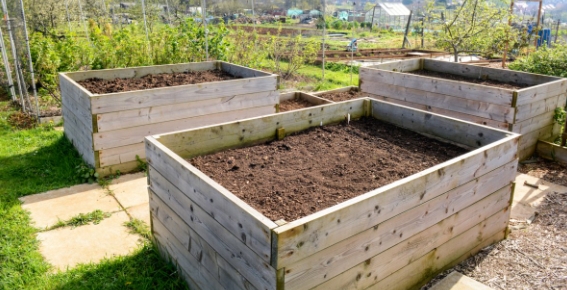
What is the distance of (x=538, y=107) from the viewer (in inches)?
214

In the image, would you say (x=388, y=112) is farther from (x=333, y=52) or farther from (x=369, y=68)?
(x=333, y=52)

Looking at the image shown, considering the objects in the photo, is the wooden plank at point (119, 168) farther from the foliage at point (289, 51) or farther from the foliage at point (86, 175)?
the foliage at point (289, 51)

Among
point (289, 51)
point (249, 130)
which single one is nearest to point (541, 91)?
point (249, 130)

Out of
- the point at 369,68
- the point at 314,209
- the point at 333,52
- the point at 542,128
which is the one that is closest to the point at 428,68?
the point at 369,68

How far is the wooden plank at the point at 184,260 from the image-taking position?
8.82 feet

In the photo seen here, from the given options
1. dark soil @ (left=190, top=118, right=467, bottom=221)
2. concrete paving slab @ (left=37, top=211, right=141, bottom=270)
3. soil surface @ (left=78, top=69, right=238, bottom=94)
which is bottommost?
concrete paving slab @ (left=37, top=211, right=141, bottom=270)

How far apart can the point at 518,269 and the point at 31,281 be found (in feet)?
11.2

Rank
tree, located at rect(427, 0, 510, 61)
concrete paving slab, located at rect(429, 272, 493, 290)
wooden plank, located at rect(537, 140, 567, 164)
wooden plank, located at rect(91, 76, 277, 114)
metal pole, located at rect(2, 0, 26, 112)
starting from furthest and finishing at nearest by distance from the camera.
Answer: tree, located at rect(427, 0, 510, 61), metal pole, located at rect(2, 0, 26, 112), wooden plank, located at rect(537, 140, 567, 164), wooden plank, located at rect(91, 76, 277, 114), concrete paving slab, located at rect(429, 272, 493, 290)

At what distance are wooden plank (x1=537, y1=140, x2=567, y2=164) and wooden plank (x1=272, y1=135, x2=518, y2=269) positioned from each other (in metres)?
2.75

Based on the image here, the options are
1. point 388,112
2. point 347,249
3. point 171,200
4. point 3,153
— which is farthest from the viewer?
point 3,153

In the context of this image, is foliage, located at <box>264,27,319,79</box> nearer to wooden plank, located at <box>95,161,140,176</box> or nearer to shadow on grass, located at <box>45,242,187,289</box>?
wooden plank, located at <box>95,161,140,176</box>

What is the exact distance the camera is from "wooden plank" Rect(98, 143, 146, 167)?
4.86 metres

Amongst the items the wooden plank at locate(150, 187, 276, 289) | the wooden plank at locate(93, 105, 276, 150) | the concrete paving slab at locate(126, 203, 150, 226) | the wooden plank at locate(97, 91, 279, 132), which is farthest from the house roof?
the wooden plank at locate(150, 187, 276, 289)

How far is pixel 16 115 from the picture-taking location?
6863 millimetres
